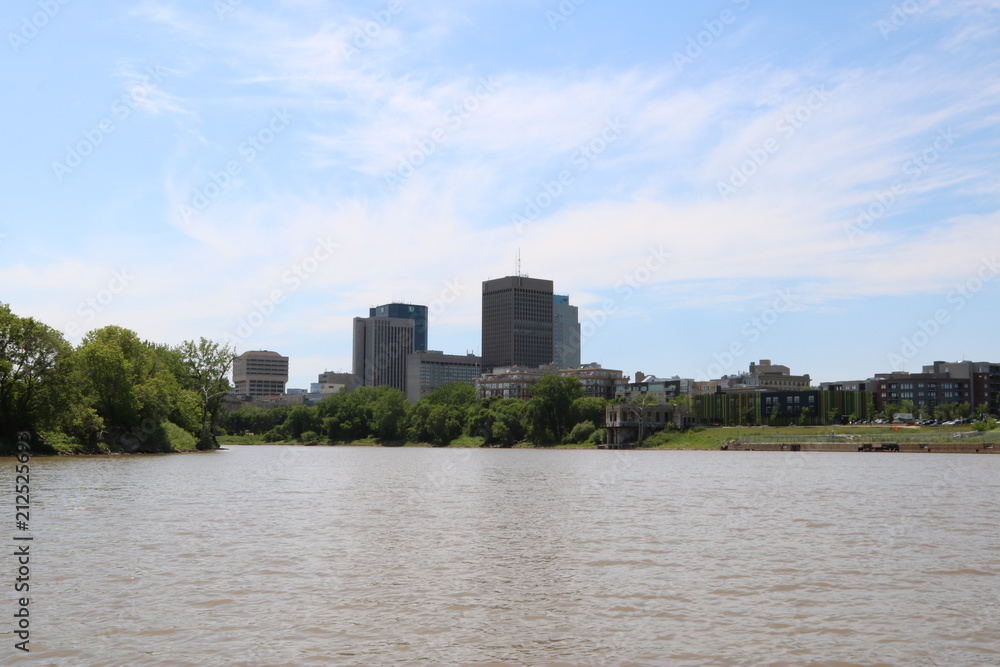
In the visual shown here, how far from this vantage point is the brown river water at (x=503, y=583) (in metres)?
15.3

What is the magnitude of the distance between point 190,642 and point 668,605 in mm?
10070

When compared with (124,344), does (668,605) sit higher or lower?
lower

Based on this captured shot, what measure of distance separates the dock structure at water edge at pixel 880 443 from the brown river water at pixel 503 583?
102 meters

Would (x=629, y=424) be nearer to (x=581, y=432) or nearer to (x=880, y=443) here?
(x=581, y=432)

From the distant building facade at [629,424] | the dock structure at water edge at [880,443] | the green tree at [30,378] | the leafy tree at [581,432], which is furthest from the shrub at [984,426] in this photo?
the green tree at [30,378]

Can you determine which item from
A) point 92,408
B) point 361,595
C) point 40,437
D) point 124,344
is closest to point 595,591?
point 361,595

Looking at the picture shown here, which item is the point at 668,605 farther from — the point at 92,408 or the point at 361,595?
the point at 92,408

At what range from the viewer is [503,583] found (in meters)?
21.5

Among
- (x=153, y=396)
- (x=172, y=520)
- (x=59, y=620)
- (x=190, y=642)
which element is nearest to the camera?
(x=190, y=642)

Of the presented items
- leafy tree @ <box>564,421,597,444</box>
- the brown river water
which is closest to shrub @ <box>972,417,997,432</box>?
leafy tree @ <box>564,421,597,444</box>

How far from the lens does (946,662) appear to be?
14734 mm

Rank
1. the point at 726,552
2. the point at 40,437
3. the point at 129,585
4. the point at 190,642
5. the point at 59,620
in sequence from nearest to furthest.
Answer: the point at 190,642, the point at 59,620, the point at 129,585, the point at 726,552, the point at 40,437

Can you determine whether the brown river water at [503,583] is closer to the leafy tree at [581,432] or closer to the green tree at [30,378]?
the green tree at [30,378]

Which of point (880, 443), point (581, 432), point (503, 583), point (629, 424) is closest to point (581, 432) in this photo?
point (581, 432)
